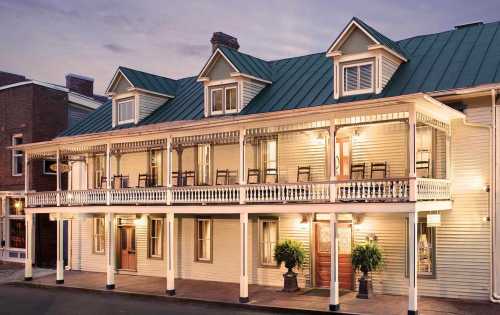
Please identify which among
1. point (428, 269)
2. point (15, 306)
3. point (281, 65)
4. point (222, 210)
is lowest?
point (15, 306)

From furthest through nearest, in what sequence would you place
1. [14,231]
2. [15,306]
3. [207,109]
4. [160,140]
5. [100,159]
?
1. [14,231]
2. [100,159]
3. [207,109]
4. [160,140]
5. [15,306]

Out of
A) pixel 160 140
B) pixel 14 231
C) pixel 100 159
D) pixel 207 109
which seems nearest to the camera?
pixel 160 140

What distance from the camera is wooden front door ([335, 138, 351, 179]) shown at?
21234 mm

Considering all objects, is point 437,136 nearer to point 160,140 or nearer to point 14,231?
point 160,140

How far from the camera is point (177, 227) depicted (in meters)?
26.1

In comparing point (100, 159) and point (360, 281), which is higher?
point (100, 159)

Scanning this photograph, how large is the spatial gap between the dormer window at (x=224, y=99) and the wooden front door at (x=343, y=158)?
5.16 meters

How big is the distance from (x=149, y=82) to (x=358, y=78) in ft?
37.6

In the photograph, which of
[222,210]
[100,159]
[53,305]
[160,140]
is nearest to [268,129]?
[222,210]

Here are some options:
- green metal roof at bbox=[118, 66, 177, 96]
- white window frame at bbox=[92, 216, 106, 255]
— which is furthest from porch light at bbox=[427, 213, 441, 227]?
white window frame at bbox=[92, 216, 106, 255]

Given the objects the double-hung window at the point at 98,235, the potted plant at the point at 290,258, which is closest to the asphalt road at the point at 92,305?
the potted plant at the point at 290,258

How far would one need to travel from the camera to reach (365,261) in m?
19.1

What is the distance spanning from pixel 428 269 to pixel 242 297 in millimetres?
5958

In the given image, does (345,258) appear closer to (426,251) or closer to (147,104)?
(426,251)
